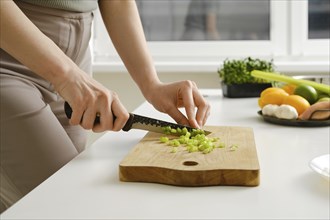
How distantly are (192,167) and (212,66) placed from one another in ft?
6.17

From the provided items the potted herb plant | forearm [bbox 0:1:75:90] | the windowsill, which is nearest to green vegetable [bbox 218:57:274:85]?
the potted herb plant

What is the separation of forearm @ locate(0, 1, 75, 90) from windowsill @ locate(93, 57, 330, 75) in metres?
1.67

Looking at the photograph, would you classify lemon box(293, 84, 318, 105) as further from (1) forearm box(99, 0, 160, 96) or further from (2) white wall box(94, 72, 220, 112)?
(2) white wall box(94, 72, 220, 112)

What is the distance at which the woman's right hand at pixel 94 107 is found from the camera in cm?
101

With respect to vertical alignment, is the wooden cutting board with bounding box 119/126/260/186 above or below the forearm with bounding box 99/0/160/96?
below

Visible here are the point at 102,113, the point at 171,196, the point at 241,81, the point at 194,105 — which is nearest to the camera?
the point at 171,196

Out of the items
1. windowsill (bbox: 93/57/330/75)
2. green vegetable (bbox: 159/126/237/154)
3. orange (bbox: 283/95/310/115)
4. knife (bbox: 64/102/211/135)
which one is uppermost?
knife (bbox: 64/102/211/135)

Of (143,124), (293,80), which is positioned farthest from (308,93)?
(143,124)

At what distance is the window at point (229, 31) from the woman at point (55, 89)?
4.27 feet

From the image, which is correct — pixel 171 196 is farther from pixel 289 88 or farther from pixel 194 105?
pixel 289 88

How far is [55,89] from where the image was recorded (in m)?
1.10

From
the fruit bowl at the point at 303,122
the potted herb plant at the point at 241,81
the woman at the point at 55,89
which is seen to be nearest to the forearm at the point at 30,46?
the woman at the point at 55,89

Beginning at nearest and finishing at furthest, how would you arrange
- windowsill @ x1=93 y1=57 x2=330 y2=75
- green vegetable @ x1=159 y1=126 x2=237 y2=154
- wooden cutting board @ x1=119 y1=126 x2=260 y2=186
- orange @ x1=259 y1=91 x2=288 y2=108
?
1. wooden cutting board @ x1=119 y1=126 x2=260 y2=186
2. green vegetable @ x1=159 y1=126 x2=237 y2=154
3. orange @ x1=259 y1=91 x2=288 y2=108
4. windowsill @ x1=93 y1=57 x2=330 y2=75

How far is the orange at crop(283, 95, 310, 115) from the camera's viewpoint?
4.84 feet
